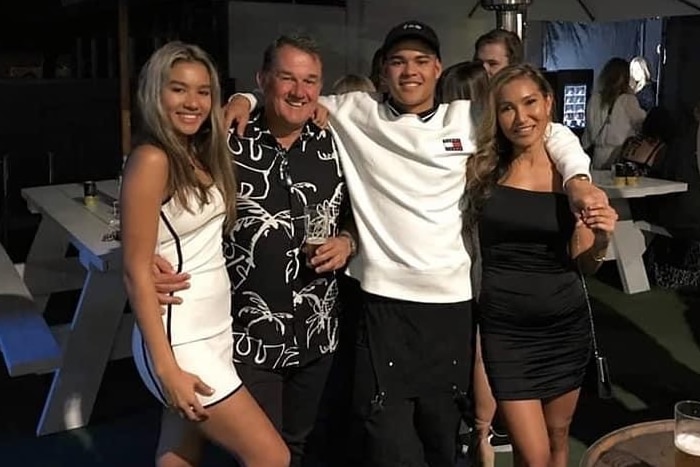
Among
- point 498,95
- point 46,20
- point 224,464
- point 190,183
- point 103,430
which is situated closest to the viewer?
point 190,183

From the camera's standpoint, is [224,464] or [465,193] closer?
[465,193]

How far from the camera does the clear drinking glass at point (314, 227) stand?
83.4 inches

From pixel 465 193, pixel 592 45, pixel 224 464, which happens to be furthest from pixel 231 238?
pixel 592 45

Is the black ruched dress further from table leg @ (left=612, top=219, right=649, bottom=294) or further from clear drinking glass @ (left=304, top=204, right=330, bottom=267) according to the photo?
table leg @ (left=612, top=219, right=649, bottom=294)

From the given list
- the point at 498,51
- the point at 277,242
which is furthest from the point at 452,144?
the point at 498,51

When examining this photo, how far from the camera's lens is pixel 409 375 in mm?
2211

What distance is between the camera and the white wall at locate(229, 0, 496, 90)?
650 centimetres

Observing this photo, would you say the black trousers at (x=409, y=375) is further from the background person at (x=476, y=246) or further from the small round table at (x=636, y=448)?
the small round table at (x=636, y=448)

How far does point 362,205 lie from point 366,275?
175 mm

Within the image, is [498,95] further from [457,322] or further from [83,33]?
[83,33]

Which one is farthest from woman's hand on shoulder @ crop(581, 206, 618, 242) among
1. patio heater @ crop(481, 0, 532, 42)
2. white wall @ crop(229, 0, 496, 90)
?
white wall @ crop(229, 0, 496, 90)

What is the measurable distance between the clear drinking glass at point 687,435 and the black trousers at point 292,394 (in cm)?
91

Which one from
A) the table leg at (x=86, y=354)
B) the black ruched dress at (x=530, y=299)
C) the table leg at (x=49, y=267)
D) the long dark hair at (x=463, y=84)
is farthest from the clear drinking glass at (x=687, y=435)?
the table leg at (x=49, y=267)

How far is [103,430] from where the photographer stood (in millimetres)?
3471
